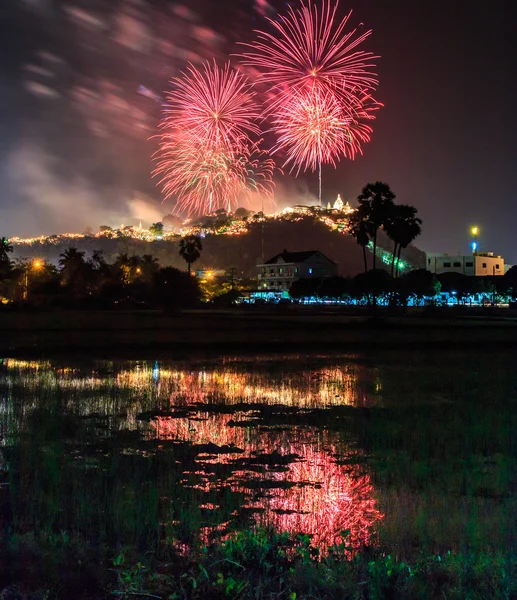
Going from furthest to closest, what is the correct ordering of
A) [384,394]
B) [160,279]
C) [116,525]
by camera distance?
[160,279]
[384,394]
[116,525]

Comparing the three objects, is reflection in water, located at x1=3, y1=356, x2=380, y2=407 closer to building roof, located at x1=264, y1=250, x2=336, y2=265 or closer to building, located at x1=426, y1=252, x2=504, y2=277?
building, located at x1=426, y1=252, x2=504, y2=277

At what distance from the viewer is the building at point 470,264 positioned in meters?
166

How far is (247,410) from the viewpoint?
1625cm

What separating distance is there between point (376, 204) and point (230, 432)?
67635 mm

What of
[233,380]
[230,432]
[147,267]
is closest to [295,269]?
[147,267]

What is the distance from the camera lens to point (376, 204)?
77.6m

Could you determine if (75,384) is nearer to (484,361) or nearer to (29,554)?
(29,554)

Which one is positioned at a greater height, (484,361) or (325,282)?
(325,282)

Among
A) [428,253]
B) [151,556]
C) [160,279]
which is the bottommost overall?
[151,556]

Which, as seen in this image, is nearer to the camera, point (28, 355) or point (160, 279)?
point (28, 355)

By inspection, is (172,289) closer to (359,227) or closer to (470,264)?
(359,227)

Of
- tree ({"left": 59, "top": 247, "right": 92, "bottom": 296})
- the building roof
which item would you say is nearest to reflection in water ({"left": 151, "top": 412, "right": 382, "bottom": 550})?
tree ({"left": 59, "top": 247, "right": 92, "bottom": 296})

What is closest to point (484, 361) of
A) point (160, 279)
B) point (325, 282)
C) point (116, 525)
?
point (116, 525)

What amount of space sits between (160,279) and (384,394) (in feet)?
251
